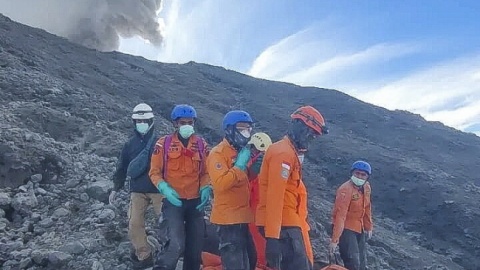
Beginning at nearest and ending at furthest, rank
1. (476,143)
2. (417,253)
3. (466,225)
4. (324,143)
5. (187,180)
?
(187,180) → (417,253) → (466,225) → (324,143) → (476,143)

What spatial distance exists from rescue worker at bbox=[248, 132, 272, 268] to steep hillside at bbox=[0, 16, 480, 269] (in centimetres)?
211

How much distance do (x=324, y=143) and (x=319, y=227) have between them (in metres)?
11.3

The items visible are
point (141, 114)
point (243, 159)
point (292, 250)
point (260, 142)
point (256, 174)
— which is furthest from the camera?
point (141, 114)

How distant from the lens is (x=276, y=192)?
5.10 metres

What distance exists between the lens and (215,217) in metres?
5.62

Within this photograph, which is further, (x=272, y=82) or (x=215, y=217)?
(x=272, y=82)

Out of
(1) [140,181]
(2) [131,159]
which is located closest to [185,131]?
(1) [140,181]

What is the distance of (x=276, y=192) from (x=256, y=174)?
2.04 ft

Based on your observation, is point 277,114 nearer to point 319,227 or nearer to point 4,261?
point 319,227

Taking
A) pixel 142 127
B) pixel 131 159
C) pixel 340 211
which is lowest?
pixel 340 211

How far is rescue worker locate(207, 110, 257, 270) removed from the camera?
5.52 metres

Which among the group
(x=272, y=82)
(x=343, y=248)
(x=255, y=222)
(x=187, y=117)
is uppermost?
(x=272, y=82)

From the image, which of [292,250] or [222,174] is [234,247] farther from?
[222,174]

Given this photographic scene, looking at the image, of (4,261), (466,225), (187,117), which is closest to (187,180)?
(187,117)
